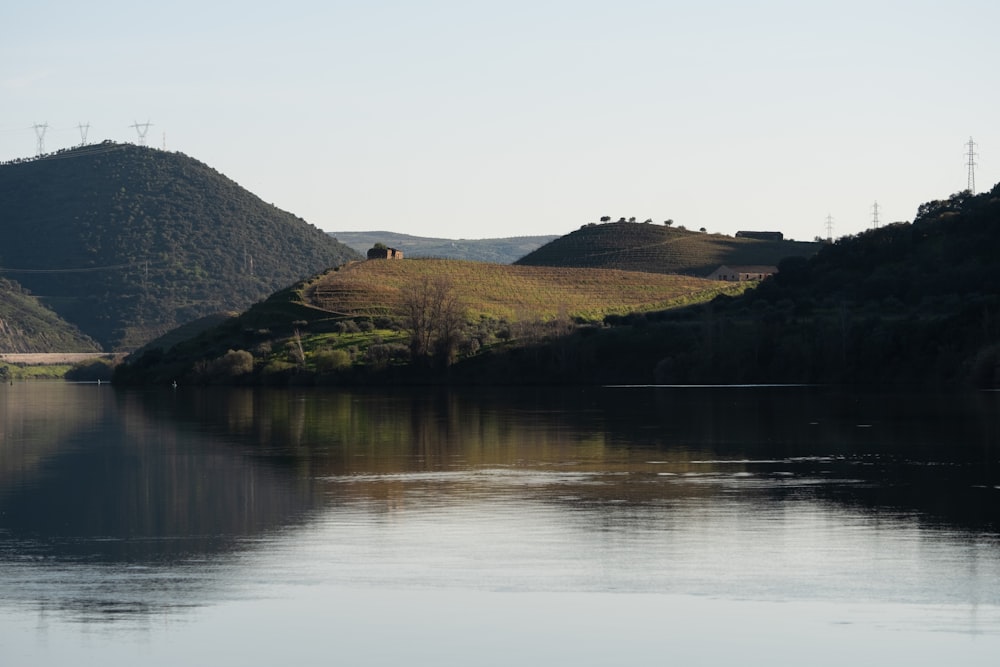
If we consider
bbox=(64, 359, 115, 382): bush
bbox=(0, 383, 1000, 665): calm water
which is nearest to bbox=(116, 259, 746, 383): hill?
bbox=(64, 359, 115, 382): bush

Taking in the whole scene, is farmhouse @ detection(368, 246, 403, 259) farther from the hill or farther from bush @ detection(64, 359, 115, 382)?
bush @ detection(64, 359, 115, 382)

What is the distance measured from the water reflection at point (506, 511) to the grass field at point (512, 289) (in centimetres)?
9501

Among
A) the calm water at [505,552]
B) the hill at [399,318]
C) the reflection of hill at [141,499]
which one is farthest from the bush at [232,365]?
the calm water at [505,552]

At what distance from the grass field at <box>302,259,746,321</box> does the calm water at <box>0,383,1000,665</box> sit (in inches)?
3982

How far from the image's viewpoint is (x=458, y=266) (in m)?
170

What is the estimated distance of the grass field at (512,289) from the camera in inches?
5886

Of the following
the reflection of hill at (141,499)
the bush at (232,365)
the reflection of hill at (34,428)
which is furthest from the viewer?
the bush at (232,365)

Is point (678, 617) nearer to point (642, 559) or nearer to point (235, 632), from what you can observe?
point (642, 559)

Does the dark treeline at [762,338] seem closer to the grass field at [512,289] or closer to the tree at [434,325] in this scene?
the tree at [434,325]

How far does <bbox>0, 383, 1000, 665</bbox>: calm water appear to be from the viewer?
1570cm

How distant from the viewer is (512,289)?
162 meters

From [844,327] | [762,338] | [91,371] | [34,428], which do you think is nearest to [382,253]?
[91,371]

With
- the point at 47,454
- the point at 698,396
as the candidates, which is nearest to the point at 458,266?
the point at 698,396

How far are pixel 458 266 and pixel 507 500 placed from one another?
143 m
